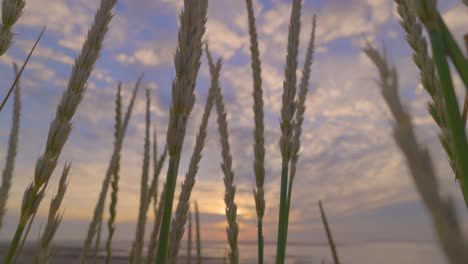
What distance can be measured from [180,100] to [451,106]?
45 centimetres

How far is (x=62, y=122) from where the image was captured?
0.80 meters

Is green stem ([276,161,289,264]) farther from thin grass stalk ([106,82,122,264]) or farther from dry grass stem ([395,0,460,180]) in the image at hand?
thin grass stalk ([106,82,122,264])

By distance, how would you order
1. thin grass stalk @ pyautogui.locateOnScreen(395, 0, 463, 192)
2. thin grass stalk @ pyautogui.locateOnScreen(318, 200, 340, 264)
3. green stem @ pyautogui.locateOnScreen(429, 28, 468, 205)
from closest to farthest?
green stem @ pyautogui.locateOnScreen(429, 28, 468, 205)
thin grass stalk @ pyautogui.locateOnScreen(395, 0, 463, 192)
thin grass stalk @ pyautogui.locateOnScreen(318, 200, 340, 264)

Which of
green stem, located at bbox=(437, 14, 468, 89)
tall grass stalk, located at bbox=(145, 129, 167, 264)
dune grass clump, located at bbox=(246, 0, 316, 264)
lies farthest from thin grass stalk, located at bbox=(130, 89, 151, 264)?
green stem, located at bbox=(437, 14, 468, 89)

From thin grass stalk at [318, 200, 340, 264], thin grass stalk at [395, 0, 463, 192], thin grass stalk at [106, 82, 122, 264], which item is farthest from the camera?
thin grass stalk at [106, 82, 122, 264]

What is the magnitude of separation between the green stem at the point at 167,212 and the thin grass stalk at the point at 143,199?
1.67 m

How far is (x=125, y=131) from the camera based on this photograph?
2.56 m

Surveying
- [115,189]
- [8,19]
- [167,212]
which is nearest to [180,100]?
[167,212]

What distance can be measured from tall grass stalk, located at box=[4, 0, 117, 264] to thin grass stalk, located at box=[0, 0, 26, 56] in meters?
0.28

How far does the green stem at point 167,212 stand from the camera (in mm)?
679

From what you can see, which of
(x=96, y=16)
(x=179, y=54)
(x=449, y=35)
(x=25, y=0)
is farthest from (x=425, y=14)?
(x=25, y=0)

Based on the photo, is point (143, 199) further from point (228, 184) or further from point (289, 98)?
point (289, 98)

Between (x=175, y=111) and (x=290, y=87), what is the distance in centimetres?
66

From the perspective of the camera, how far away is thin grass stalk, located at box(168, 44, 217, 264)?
3.85 ft
